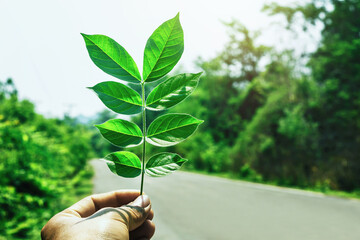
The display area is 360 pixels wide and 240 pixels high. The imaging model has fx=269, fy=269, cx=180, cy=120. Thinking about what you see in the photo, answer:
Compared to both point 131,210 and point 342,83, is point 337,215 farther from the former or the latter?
point 131,210

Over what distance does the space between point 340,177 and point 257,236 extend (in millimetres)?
4986

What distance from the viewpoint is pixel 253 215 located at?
5.57 meters

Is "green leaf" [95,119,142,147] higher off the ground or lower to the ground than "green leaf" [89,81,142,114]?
lower

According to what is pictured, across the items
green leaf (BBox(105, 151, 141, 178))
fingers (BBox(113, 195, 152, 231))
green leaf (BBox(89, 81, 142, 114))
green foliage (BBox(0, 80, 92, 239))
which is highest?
green leaf (BBox(89, 81, 142, 114))

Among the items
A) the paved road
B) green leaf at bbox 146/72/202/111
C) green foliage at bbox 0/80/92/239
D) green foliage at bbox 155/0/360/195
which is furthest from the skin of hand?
green foliage at bbox 155/0/360/195

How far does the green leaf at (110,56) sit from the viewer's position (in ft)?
1.32

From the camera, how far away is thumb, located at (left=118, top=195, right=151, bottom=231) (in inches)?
22.7

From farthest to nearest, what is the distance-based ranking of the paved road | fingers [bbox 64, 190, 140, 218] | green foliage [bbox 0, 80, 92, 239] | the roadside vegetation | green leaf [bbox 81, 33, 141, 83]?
1. the roadside vegetation
2. the paved road
3. green foliage [bbox 0, 80, 92, 239]
4. fingers [bbox 64, 190, 140, 218]
5. green leaf [bbox 81, 33, 141, 83]

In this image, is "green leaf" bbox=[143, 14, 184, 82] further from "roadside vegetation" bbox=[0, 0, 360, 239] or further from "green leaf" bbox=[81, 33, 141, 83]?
"roadside vegetation" bbox=[0, 0, 360, 239]

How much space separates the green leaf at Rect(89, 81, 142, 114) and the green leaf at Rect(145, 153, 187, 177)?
86 millimetres

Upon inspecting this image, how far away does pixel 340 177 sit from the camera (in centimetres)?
793

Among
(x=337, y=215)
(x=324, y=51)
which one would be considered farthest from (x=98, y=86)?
(x=324, y=51)

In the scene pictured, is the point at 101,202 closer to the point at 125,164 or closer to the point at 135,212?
the point at 135,212

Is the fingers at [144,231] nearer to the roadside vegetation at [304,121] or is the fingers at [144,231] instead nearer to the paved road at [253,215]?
the paved road at [253,215]
